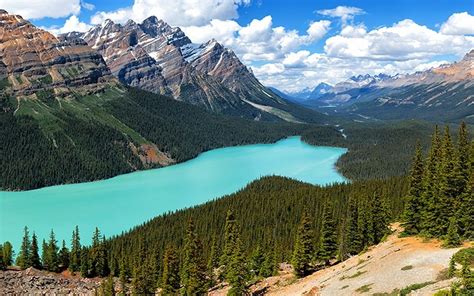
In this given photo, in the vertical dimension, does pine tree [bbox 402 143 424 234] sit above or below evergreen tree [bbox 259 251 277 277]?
→ above

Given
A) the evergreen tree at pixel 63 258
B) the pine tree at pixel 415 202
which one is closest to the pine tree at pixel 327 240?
the pine tree at pixel 415 202

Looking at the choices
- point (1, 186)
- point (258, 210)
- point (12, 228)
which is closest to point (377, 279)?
point (258, 210)

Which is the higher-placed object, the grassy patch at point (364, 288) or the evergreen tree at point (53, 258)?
the grassy patch at point (364, 288)

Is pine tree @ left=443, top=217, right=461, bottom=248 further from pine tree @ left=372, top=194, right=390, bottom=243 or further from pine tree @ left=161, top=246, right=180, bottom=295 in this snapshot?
pine tree @ left=161, top=246, right=180, bottom=295

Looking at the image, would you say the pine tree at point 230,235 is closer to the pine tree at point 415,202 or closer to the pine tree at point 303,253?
the pine tree at point 303,253

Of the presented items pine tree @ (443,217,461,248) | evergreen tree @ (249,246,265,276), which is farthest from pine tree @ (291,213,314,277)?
Answer: pine tree @ (443,217,461,248)
